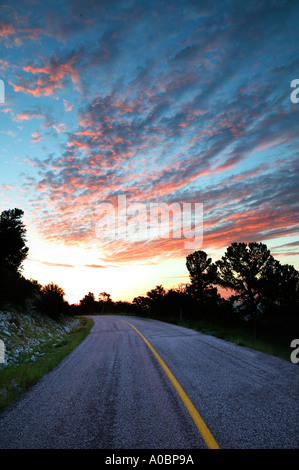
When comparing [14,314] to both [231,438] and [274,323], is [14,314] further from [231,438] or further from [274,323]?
[274,323]

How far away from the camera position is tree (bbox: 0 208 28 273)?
816 inches

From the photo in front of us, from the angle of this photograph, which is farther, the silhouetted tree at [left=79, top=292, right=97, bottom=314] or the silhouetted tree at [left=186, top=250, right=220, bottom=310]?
the silhouetted tree at [left=79, top=292, right=97, bottom=314]

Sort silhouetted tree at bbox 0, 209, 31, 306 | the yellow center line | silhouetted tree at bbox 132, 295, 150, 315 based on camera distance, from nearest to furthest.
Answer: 1. the yellow center line
2. silhouetted tree at bbox 0, 209, 31, 306
3. silhouetted tree at bbox 132, 295, 150, 315

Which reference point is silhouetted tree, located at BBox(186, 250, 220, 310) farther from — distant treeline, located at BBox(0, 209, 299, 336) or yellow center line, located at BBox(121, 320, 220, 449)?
yellow center line, located at BBox(121, 320, 220, 449)

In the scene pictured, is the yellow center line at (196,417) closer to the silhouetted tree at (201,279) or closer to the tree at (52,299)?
the tree at (52,299)

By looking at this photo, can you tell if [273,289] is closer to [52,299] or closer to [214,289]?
[214,289]

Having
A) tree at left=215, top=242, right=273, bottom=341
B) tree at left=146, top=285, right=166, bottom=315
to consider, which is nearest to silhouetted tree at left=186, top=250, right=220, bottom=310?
tree at left=146, top=285, right=166, bottom=315

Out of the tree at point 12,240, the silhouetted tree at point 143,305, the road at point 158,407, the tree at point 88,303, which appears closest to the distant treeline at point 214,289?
the tree at point 12,240

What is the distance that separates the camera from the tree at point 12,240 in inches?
816

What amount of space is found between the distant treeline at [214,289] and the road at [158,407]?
11044 millimetres

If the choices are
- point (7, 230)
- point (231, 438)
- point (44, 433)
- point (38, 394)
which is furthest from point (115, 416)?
point (7, 230)
